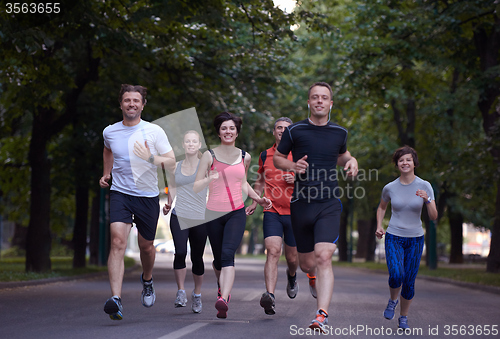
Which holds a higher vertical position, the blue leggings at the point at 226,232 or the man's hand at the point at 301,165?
the man's hand at the point at 301,165

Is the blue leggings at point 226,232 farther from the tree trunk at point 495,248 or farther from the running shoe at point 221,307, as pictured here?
the tree trunk at point 495,248

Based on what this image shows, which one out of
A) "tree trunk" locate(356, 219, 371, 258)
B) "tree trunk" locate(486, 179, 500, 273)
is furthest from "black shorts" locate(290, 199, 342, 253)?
"tree trunk" locate(356, 219, 371, 258)

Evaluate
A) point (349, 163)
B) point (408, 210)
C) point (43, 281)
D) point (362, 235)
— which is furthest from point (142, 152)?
point (362, 235)

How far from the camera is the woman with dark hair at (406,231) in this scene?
7871 mm

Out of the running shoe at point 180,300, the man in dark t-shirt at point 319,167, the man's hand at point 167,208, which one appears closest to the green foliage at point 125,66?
the man's hand at point 167,208

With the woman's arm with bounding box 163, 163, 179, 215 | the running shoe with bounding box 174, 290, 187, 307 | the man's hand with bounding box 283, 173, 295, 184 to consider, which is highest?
the man's hand with bounding box 283, 173, 295, 184

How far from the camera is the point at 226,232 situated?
8055mm

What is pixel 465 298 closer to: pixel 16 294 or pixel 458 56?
pixel 16 294

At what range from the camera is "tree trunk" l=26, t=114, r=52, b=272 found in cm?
1917

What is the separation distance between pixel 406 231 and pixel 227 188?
1.96m

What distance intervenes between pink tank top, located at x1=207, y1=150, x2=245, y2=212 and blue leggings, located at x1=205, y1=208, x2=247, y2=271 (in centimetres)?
7

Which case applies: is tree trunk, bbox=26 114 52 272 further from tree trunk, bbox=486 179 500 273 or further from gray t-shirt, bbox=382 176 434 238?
gray t-shirt, bbox=382 176 434 238

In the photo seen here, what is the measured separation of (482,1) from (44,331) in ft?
50.9

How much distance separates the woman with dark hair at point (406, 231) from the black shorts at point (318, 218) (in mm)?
989
